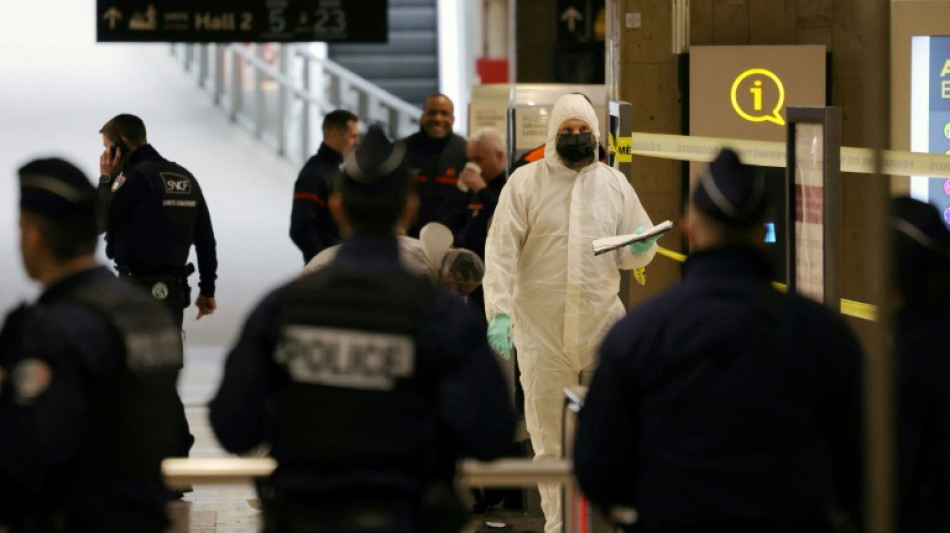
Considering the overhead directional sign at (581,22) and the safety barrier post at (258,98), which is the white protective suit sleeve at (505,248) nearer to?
the overhead directional sign at (581,22)

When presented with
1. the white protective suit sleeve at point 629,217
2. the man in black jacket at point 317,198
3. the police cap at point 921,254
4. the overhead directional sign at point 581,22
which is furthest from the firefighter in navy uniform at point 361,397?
the overhead directional sign at point 581,22

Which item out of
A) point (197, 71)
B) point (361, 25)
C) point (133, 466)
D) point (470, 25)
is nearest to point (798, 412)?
point (133, 466)

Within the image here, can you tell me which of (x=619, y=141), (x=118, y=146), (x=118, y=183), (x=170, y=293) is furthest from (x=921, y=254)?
(x=118, y=146)

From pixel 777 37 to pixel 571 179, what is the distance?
2.89 m

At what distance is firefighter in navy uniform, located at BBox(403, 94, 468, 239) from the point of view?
8727 millimetres

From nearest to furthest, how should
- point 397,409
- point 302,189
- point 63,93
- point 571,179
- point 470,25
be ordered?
point 397,409 < point 571,179 < point 302,189 < point 470,25 < point 63,93

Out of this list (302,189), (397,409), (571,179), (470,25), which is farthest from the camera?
(470,25)

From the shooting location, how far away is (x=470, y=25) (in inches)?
651

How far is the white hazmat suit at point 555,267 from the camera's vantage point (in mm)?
5977

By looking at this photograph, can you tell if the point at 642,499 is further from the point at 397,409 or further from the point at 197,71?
the point at 197,71

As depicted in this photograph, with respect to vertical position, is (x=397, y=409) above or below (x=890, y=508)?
above

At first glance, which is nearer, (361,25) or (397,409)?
(397,409)

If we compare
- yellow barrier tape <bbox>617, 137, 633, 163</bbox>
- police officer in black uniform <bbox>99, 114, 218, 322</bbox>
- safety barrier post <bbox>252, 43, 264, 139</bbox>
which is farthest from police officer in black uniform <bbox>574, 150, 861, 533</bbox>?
safety barrier post <bbox>252, 43, 264, 139</bbox>

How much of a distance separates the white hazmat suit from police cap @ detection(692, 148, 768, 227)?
9.52 feet
